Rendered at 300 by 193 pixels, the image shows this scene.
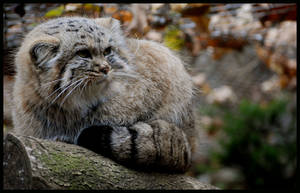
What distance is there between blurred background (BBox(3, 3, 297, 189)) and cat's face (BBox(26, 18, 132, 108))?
761 millimetres

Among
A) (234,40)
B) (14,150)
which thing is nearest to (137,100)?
(14,150)

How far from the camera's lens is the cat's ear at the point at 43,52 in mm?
2826

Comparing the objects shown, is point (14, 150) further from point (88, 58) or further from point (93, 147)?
point (88, 58)

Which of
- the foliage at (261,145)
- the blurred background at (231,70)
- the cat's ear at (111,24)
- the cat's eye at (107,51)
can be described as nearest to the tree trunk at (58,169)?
the cat's eye at (107,51)

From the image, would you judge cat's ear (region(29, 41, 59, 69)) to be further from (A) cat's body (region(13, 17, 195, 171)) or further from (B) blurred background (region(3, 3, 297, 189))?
(B) blurred background (region(3, 3, 297, 189))

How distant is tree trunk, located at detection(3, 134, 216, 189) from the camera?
2.43m

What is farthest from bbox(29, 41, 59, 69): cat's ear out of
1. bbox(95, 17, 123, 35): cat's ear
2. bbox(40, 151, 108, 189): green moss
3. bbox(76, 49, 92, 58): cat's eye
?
bbox(40, 151, 108, 189): green moss

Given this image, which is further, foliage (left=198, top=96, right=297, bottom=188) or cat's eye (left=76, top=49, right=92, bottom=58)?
foliage (left=198, top=96, right=297, bottom=188)

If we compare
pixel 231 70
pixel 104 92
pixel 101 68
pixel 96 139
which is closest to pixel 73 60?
pixel 101 68

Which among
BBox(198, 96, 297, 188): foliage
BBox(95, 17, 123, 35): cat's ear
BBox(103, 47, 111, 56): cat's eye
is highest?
BBox(95, 17, 123, 35): cat's ear

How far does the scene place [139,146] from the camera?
2883 mm

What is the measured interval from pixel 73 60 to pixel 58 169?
748mm

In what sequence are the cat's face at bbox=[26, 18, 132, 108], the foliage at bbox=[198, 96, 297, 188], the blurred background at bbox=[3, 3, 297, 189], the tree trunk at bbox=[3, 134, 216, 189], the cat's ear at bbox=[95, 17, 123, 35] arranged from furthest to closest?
the foliage at bbox=[198, 96, 297, 188] → the blurred background at bbox=[3, 3, 297, 189] → the cat's ear at bbox=[95, 17, 123, 35] → the cat's face at bbox=[26, 18, 132, 108] → the tree trunk at bbox=[3, 134, 216, 189]

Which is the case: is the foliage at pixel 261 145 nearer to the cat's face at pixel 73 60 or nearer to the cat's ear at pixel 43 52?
the cat's face at pixel 73 60
